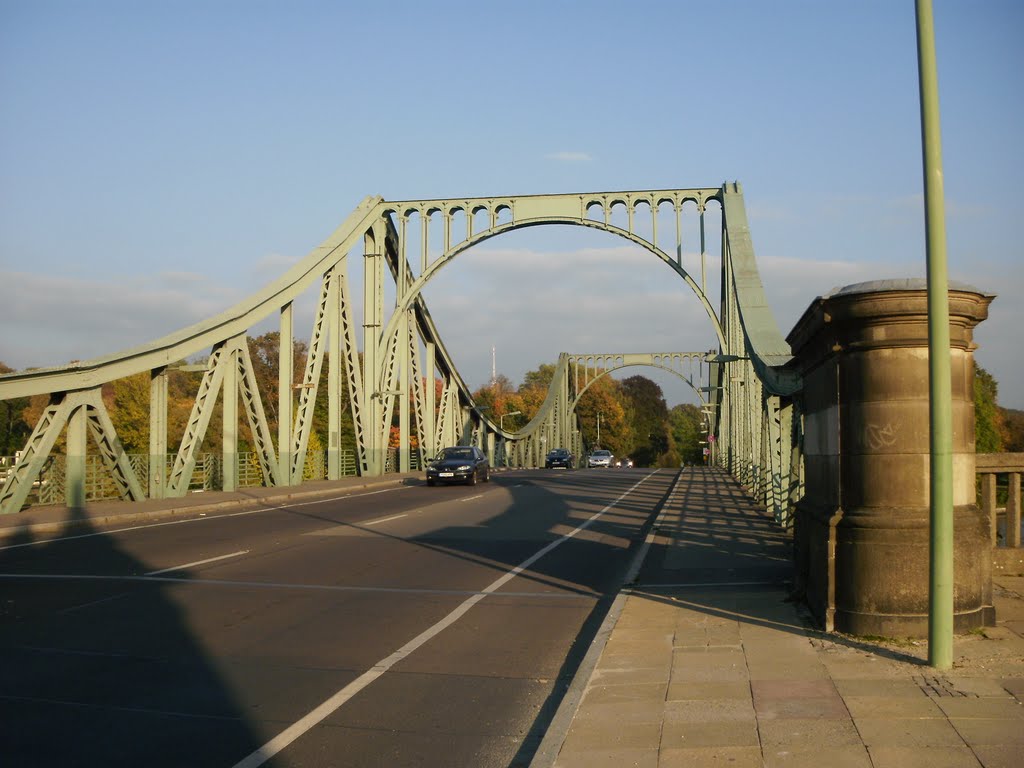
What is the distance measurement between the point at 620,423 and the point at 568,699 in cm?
13749

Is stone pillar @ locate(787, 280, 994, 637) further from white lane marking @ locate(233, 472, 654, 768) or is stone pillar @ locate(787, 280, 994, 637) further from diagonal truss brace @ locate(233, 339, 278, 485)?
diagonal truss brace @ locate(233, 339, 278, 485)

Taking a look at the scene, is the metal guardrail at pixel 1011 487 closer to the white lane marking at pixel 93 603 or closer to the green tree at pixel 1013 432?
the white lane marking at pixel 93 603

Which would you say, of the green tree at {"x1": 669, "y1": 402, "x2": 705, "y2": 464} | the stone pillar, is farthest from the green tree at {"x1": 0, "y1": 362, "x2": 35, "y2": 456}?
the green tree at {"x1": 669, "y1": 402, "x2": 705, "y2": 464}

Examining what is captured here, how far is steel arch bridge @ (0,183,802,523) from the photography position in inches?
844

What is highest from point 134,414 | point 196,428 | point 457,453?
point 134,414

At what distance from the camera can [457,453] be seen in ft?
131

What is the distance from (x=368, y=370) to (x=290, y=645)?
3478 cm

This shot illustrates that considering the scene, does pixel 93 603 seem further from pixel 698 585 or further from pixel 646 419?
pixel 646 419

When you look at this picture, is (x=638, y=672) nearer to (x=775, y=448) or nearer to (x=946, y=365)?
(x=946, y=365)

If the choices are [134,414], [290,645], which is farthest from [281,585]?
[134,414]

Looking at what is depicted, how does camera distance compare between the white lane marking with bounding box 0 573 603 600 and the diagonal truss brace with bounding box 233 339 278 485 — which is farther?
the diagonal truss brace with bounding box 233 339 278 485

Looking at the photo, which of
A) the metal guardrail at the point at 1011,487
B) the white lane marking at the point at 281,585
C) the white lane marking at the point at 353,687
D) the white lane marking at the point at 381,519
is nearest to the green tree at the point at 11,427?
the white lane marking at the point at 381,519

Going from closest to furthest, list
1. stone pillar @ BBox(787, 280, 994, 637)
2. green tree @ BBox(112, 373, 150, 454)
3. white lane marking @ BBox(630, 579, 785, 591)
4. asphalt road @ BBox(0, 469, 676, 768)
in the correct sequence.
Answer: asphalt road @ BBox(0, 469, 676, 768)
stone pillar @ BBox(787, 280, 994, 637)
white lane marking @ BBox(630, 579, 785, 591)
green tree @ BBox(112, 373, 150, 454)

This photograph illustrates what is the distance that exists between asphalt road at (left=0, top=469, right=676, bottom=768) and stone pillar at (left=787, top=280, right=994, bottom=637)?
7.55 ft
